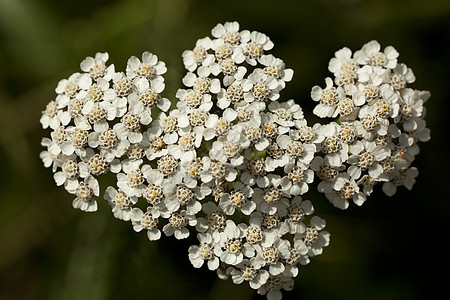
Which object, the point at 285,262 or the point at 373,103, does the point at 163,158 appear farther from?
the point at 373,103

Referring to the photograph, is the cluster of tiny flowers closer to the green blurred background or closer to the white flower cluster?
the white flower cluster

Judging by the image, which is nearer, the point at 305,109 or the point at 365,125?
the point at 365,125

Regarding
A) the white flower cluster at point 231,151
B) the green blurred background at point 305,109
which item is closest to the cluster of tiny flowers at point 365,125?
the white flower cluster at point 231,151

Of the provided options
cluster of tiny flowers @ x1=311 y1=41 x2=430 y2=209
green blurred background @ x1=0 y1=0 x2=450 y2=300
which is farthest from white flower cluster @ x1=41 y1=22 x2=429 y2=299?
green blurred background @ x1=0 y1=0 x2=450 y2=300

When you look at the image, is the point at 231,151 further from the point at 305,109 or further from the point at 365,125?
the point at 305,109

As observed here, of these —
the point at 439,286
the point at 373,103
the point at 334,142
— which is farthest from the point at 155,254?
the point at 439,286

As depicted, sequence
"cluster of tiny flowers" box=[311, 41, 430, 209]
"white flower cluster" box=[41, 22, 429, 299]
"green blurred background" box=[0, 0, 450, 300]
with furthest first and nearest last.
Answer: "green blurred background" box=[0, 0, 450, 300], "cluster of tiny flowers" box=[311, 41, 430, 209], "white flower cluster" box=[41, 22, 429, 299]

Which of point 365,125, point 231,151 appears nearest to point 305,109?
point 365,125

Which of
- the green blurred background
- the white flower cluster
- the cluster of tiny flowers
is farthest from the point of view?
the green blurred background
